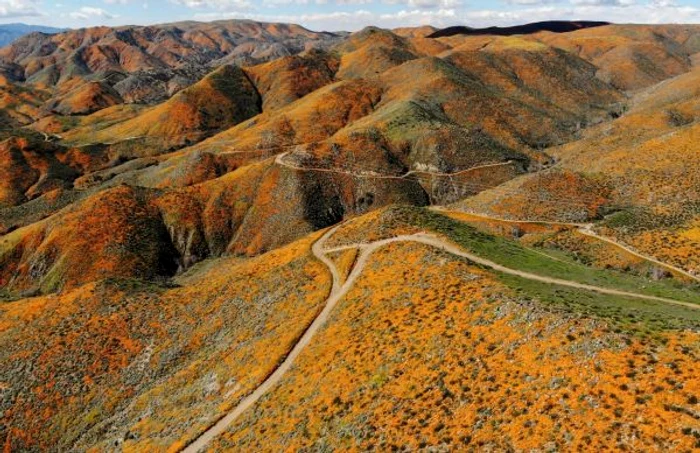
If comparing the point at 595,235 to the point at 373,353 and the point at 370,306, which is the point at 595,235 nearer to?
the point at 370,306

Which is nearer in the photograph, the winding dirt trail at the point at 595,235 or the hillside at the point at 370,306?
the hillside at the point at 370,306

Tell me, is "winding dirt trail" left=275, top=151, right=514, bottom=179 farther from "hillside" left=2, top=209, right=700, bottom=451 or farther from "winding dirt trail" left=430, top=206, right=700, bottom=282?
"hillside" left=2, top=209, right=700, bottom=451

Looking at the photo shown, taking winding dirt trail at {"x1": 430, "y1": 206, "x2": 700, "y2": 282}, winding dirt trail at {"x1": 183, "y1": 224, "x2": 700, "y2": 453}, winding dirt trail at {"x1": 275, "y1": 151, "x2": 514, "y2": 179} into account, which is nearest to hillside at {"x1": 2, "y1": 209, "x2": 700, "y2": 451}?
winding dirt trail at {"x1": 183, "y1": 224, "x2": 700, "y2": 453}

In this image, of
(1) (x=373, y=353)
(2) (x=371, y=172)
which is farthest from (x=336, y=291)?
(2) (x=371, y=172)

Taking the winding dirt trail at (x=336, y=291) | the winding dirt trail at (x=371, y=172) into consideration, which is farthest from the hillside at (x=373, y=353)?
the winding dirt trail at (x=371, y=172)

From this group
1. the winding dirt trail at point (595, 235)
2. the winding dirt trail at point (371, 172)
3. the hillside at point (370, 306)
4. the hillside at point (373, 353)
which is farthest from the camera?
the winding dirt trail at point (371, 172)

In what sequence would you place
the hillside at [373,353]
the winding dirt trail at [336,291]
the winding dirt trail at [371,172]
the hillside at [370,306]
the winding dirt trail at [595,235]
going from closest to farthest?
1. the hillside at [373,353]
2. the hillside at [370,306]
3. the winding dirt trail at [336,291]
4. the winding dirt trail at [595,235]
5. the winding dirt trail at [371,172]

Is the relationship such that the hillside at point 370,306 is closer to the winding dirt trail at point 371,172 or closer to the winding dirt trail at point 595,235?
the winding dirt trail at point 595,235

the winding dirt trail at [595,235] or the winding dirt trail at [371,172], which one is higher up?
the winding dirt trail at [371,172]

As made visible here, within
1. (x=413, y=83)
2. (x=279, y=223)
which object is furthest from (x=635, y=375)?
(x=413, y=83)
